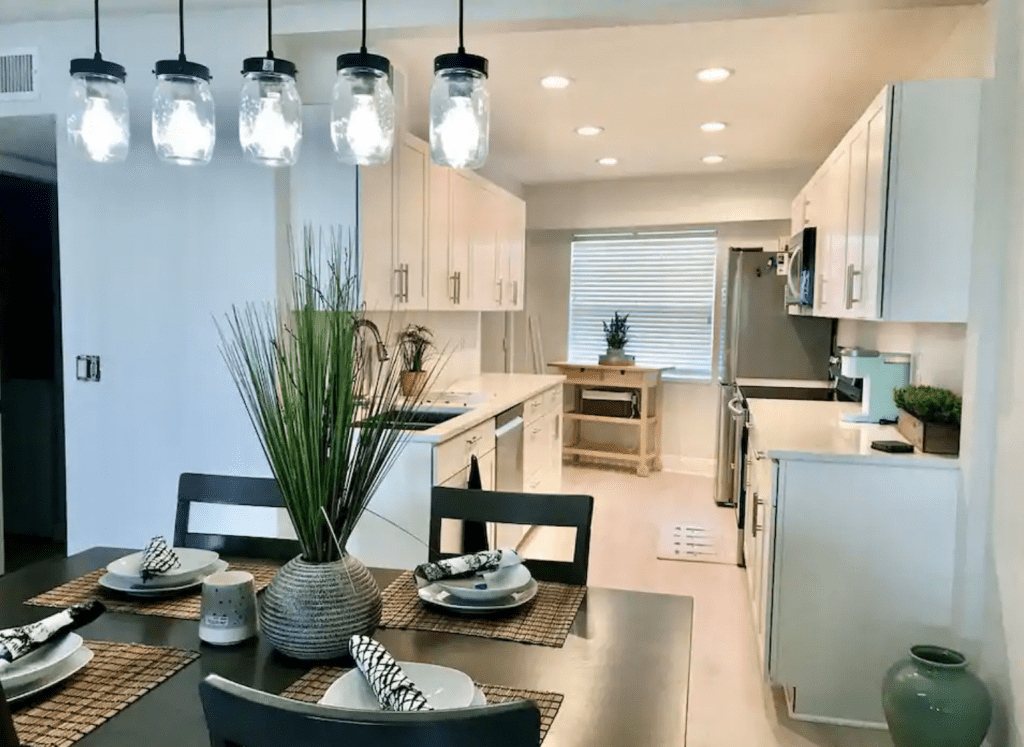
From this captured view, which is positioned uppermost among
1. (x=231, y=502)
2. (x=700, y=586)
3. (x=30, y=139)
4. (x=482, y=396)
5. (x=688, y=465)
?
(x=30, y=139)

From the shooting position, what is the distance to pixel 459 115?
1.54 m

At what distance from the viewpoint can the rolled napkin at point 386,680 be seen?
3.42ft

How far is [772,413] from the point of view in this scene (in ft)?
11.9

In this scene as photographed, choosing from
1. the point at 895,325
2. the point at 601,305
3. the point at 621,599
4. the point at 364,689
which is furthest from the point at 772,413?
the point at 601,305

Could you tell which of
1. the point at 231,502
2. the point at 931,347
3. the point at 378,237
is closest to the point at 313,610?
the point at 231,502

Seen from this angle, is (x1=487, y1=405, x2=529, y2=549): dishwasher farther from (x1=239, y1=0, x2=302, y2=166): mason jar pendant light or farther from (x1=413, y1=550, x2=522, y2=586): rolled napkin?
(x1=239, y1=0, x2=302, y2=166): mason jar pendant light

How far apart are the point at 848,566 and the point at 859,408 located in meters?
1.46

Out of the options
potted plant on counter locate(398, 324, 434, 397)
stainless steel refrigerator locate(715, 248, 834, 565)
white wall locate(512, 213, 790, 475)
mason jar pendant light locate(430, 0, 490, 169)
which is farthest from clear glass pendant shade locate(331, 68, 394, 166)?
white wall locate(512, 213, 790, 475)

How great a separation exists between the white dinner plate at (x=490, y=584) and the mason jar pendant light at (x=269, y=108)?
1.00 m

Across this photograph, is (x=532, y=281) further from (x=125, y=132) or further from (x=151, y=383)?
(x=125, y=132)

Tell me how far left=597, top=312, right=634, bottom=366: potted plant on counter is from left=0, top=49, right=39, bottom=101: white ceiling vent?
14.7 feet

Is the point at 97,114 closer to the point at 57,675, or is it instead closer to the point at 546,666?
the point at 57,675

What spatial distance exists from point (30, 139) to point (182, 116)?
2.53m

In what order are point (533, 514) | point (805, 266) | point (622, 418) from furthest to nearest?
1. point (622, 418)
2. point (805, 266)
3. point (533, 514)
